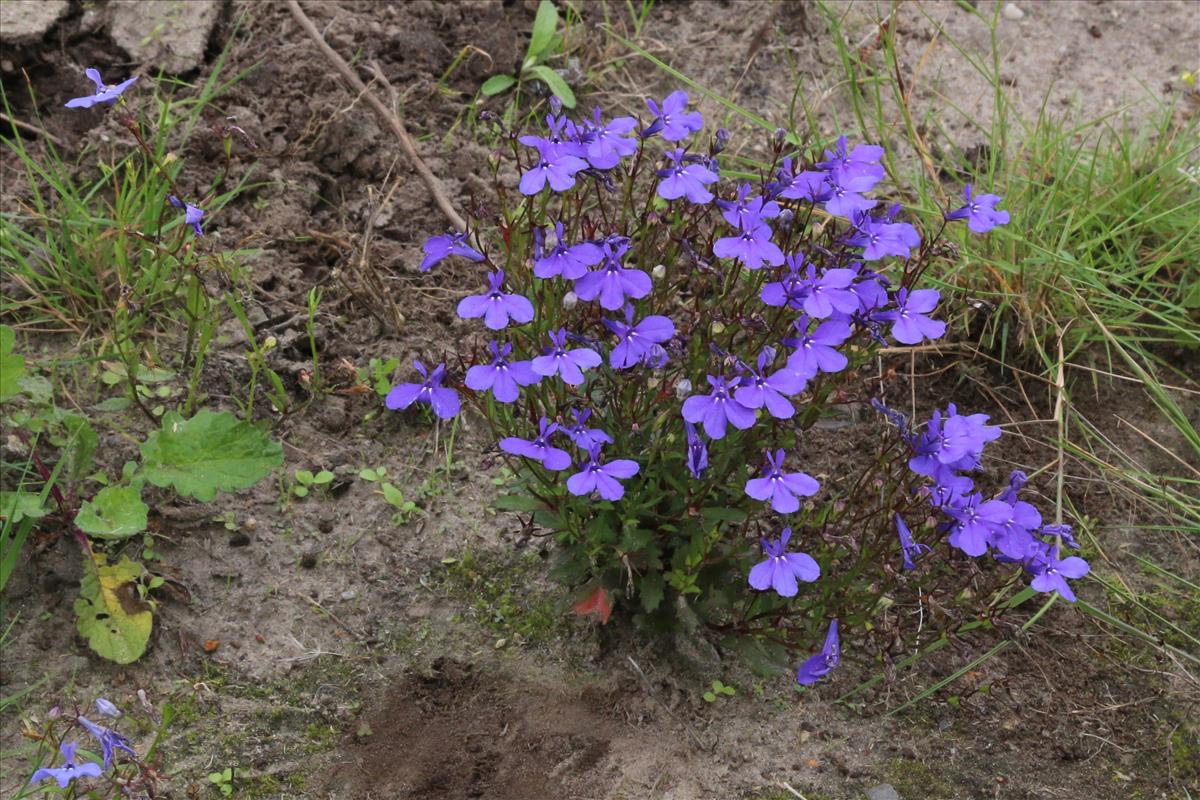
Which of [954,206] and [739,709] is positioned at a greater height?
[954,206]

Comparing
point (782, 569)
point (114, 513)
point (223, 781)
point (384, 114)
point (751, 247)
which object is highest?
point (751, 247)

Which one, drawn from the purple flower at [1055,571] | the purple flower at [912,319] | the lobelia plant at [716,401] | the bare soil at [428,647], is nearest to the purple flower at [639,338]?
the lobelia plant at [716,401]

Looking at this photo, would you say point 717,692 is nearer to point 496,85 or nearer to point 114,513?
point 114,513

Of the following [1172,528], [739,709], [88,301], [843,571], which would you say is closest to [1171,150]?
[1172,528]

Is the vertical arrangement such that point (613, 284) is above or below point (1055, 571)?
above

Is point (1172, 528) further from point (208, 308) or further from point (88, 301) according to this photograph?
point (88, 301)

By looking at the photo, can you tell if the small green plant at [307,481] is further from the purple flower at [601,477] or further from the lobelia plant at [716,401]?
the purple flower at [601,477]

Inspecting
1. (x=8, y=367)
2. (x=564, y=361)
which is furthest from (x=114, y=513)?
(x=564, y=361)
